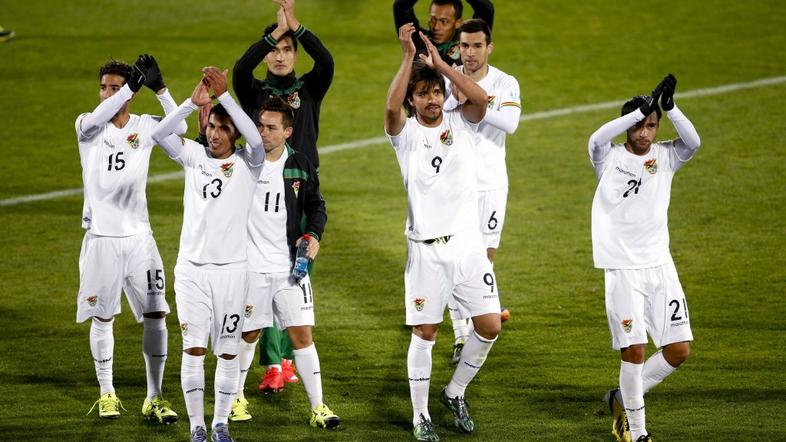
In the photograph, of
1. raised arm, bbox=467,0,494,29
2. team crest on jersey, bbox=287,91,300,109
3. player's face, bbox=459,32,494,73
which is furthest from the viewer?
raised arm, bbox=467,0,494,29

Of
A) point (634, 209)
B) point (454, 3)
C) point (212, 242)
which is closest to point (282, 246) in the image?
point (212, 242)

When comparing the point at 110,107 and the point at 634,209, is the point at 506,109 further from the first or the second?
the point at 110,107

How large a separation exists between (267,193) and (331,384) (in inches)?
68.7

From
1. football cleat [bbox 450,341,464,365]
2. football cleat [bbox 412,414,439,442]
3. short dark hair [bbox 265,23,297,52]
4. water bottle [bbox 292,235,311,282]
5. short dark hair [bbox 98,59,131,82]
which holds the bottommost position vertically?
Result: football cleat [bbox 412,414,439,442]

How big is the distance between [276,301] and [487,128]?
7.78 ft

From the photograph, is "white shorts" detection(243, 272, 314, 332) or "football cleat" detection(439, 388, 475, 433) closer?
"white shorts" detection(243, 272, 314, 332)

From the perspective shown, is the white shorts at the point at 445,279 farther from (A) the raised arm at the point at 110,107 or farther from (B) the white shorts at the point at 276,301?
(A) the raised arm at the point at 110,107

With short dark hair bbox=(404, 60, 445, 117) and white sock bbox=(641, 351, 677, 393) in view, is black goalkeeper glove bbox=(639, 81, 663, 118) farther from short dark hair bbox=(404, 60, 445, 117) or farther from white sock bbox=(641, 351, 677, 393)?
white sock bbox=(641, 351, 677, 393)

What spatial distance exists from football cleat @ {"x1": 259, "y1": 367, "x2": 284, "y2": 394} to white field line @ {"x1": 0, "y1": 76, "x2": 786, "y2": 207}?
20.0ft

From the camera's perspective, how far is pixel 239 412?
8.06 meters

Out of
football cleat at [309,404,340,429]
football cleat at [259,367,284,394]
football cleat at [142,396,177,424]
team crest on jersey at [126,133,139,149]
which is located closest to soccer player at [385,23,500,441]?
football cleat at [309,404,340,429]

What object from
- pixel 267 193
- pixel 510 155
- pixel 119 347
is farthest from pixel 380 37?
pixel 267 193

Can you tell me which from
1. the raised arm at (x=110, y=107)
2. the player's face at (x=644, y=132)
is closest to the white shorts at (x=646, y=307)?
the player's face at (x=644, y=132)

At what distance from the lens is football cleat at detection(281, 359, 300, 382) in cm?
880
